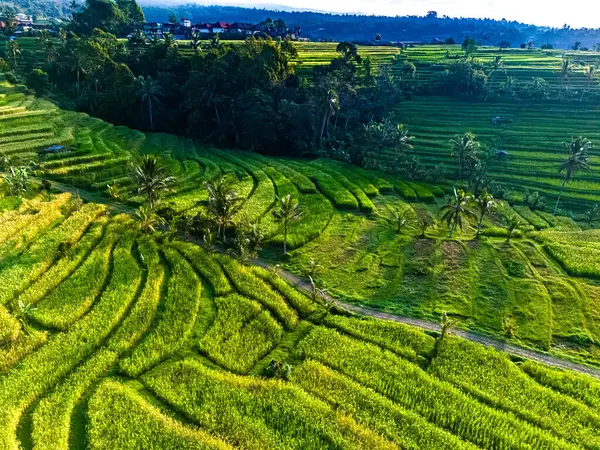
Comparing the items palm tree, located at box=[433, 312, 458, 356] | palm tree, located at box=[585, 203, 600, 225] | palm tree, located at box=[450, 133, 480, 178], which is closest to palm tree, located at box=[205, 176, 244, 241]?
palm tree, located at box=[433, 312, 458, 356]

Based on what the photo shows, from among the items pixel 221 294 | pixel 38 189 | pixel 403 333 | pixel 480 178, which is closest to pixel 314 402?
pixel 403 333

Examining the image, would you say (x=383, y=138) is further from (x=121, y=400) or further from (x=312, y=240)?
(x=121, y=400)

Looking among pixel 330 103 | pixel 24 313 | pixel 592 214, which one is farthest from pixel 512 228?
pixel 24 313

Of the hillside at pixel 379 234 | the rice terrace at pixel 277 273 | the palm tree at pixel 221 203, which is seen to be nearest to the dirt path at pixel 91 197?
the rice terrace at pixel 277 273

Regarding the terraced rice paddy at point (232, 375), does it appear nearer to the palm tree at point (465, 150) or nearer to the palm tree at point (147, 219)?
the palm tree at point (147, 219)

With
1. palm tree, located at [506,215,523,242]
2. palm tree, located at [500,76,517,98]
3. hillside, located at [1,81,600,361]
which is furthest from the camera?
palm tree, located at [500,76,517,98]

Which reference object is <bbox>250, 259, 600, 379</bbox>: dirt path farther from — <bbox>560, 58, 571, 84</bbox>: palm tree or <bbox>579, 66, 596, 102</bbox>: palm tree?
<bbox>579, 66, 596, 102</bbox>: palm tree
